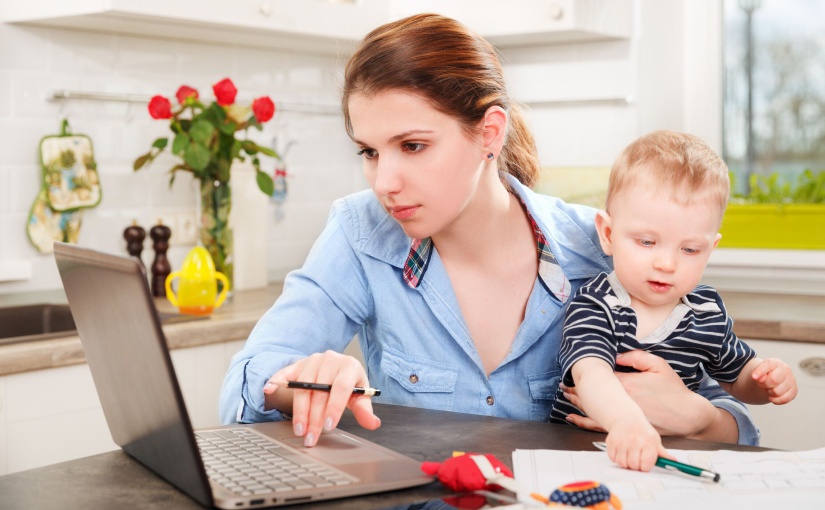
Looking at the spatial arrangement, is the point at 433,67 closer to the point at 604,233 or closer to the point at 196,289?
the point at 604,233

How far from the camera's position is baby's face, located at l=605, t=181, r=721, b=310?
4.52 ft

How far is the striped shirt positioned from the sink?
1184 millimetres

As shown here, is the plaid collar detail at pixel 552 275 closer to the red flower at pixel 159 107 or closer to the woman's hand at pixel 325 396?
the woman's hand at pixel 325 396

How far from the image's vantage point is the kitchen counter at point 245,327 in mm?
1980

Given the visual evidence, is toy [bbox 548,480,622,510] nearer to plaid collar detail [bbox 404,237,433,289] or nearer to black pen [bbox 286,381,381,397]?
black pen [bbox 286,381,381,397]

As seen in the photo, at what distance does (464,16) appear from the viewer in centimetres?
317

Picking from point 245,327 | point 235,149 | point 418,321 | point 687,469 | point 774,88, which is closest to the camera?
point 687,469

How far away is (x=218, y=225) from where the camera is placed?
9.23 feet

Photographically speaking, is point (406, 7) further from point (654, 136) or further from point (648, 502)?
point (648, 502)

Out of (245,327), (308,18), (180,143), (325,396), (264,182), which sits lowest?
(245,327)

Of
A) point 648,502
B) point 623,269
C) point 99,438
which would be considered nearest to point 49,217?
point 99,438

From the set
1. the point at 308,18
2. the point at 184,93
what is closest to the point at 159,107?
the point at 184,93

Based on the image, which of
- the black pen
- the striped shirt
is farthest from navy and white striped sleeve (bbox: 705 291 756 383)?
the black pen

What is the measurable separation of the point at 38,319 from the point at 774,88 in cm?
232
